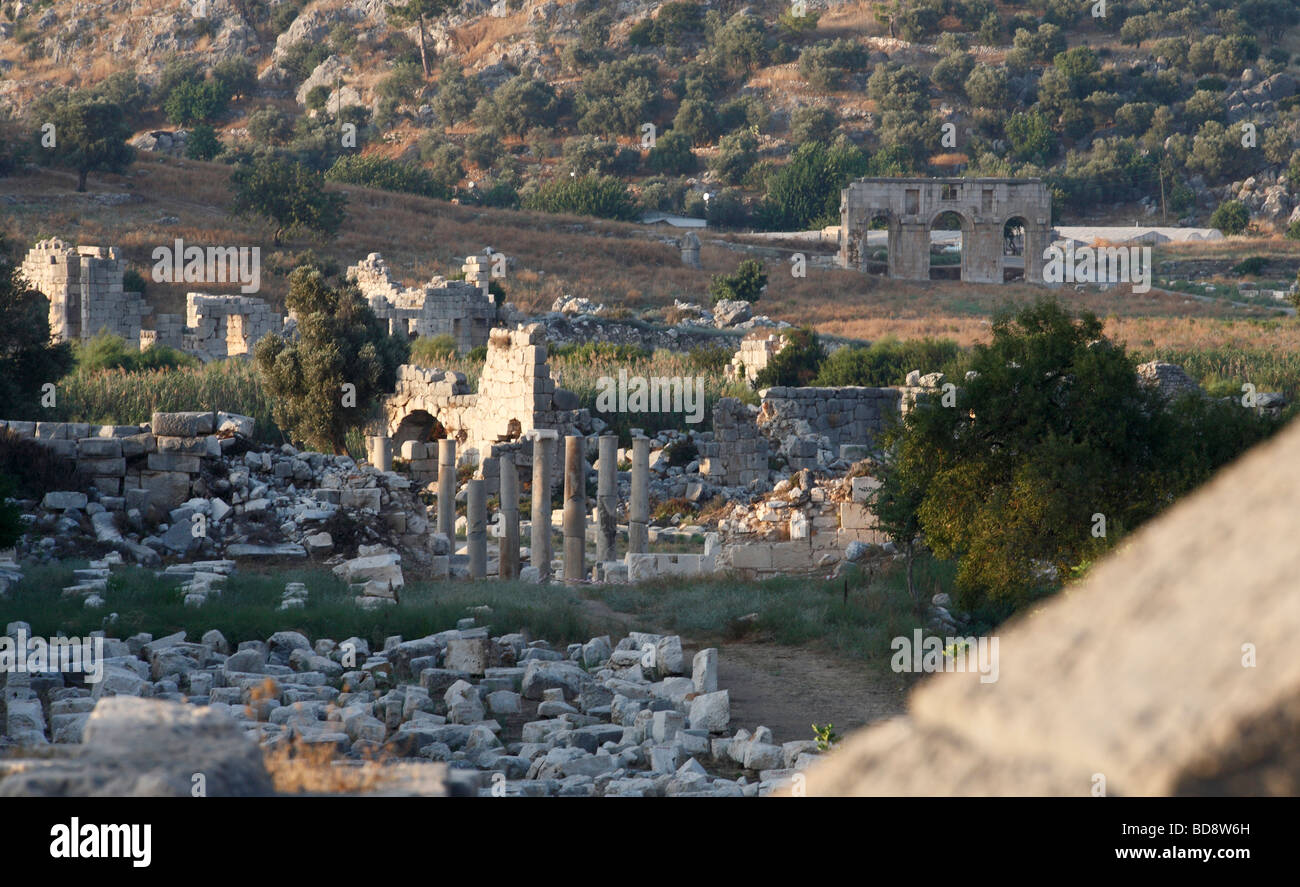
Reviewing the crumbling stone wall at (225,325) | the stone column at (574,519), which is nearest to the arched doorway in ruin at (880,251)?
the crumbling stone wall at (225,325)

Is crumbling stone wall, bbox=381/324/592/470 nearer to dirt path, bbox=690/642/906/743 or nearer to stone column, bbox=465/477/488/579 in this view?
stone column, bbox=465/477/488/579

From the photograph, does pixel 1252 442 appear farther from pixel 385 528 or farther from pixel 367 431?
pixel 367 431

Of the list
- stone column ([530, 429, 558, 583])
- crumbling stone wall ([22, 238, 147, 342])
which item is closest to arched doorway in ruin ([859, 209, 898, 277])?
crumbling stone wall ([22, 238, 147, 342])

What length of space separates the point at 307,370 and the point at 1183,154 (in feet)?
214

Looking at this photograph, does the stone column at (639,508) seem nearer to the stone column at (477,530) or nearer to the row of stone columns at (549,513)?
the row of stone columns at (549,513)

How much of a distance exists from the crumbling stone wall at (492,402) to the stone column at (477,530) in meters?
5.71

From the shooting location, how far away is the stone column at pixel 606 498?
18.8 metres

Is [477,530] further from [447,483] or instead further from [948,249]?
[948,249]

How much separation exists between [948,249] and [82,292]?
43048 mm

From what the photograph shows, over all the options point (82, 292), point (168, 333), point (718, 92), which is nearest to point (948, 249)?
point (718, 92)

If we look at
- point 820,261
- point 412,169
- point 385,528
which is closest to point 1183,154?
point 820,261

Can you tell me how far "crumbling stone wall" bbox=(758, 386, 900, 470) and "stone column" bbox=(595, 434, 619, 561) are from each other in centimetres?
830

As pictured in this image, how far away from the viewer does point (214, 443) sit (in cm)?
1747

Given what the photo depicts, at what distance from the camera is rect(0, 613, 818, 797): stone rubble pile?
8.09 metres
